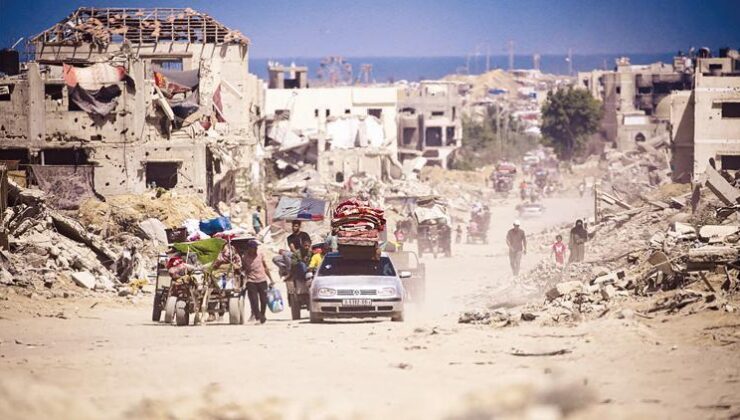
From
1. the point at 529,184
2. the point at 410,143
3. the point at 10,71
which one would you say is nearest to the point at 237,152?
the point at 10,71

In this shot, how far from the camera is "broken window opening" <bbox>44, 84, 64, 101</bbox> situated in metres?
36.1

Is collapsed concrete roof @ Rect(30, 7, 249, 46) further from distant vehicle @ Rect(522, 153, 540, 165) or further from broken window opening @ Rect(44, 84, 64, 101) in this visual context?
distant vehicle @ Rect(522, 153, 540, 165)

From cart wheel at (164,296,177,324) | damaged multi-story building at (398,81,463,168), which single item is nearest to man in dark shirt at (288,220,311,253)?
cart wheel at (164,296,177,324)

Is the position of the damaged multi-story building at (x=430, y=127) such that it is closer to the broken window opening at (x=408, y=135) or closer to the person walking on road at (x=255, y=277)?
the broken window opening at (x=408, y=135)

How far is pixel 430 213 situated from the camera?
3972cm

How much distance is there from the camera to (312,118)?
81875 mm

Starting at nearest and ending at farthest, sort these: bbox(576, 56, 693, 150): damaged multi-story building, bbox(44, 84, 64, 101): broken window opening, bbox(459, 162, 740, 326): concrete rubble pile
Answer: bbox(459, 162, 740, 326): concrete rubble pile < bbox(44, 84, 64, 101): broken window opening < bbox(576, 56, 693, 150): damaged multi-story building

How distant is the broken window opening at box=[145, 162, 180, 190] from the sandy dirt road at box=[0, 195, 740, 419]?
17.6 meters

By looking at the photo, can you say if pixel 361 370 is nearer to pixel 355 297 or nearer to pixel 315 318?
pixel 355 297

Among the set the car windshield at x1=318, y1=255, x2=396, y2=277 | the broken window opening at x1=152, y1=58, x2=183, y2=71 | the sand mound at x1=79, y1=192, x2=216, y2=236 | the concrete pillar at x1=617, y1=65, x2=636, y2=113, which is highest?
the concrete pillar at x1=617, y1=65, x2=636, y2=113

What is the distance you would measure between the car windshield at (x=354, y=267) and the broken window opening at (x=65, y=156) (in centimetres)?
1769

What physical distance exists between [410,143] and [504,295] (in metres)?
68.0

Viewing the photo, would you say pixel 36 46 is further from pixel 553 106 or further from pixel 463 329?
pixel 553 106

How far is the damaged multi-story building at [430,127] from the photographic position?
91.1 m
